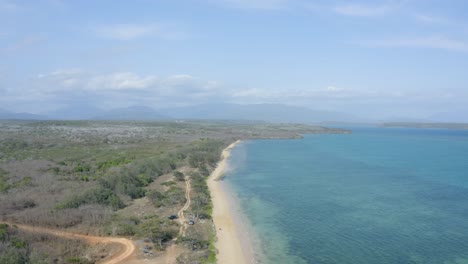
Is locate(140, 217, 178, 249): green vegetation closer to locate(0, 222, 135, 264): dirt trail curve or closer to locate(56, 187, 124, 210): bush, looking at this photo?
locate(0, 222, 135, 264): dirt trail curve

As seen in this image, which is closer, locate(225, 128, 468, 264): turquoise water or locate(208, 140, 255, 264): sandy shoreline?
locate(208, 140, 255, 264): sandy shoreline

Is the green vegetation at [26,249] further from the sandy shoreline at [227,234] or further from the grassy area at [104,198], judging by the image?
the sandy shoreline at [227,234]

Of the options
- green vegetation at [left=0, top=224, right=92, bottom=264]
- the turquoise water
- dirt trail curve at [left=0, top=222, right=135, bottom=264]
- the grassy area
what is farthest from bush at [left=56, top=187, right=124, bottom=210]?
the turquoise water

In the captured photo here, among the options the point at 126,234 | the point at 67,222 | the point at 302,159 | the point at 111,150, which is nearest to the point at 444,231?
the point at 126,234

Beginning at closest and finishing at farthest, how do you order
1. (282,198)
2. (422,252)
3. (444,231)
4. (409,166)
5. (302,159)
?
(422,252) < (444,231) < (282,198) < (409,166) < (302,159)

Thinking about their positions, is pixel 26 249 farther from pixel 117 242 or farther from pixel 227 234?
pixel 227 234

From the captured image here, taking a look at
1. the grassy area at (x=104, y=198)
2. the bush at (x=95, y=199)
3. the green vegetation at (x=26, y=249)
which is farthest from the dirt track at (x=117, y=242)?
the bush at (x=95, y=199)

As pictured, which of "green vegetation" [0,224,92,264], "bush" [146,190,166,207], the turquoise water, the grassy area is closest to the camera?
"green vegetation" [0,224,92,264]

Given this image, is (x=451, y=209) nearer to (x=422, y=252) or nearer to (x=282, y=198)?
(x=422, y=252)
